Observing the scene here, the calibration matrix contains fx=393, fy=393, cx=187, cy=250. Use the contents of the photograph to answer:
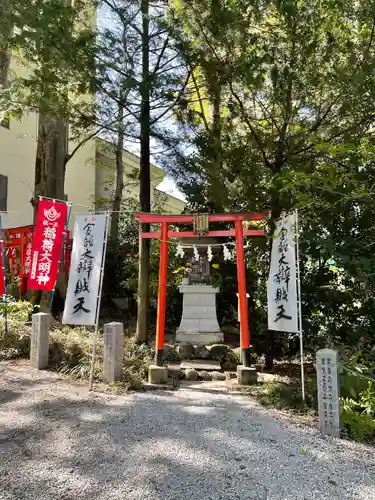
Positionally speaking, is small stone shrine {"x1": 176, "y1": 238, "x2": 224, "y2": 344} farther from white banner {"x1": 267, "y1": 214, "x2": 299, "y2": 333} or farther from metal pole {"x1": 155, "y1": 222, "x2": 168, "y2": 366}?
white banner {"x1": 267, "y1": 214, "x2": 299, "y2": 333}

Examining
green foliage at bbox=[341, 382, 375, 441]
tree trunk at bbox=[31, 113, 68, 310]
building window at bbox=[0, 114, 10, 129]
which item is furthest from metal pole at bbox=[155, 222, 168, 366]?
tree trunk at bbox=[31, 113, 68, 310]

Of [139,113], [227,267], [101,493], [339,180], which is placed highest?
[139,113]

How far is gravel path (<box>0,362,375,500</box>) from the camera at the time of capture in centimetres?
307

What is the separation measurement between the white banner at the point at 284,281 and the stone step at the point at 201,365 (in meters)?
1.99

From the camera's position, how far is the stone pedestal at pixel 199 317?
9078 mm

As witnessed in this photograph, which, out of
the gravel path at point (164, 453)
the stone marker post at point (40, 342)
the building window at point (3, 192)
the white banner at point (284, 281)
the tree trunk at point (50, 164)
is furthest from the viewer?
the building window at point (3, 192)

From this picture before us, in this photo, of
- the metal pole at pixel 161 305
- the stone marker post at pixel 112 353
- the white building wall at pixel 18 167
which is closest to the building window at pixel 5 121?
the white building wall at pixel 18 167

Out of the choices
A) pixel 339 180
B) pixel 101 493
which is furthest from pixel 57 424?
pixel 339 180

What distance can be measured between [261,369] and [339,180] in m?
4.25

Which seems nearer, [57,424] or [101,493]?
[101,493]

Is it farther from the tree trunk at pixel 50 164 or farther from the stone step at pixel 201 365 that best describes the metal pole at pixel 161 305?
the tree trunk at pixel 50 164

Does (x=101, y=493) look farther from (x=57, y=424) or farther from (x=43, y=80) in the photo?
(x=43, y=80)

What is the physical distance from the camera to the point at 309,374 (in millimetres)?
7234

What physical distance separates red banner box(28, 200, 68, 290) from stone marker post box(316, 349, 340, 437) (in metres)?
5.02
